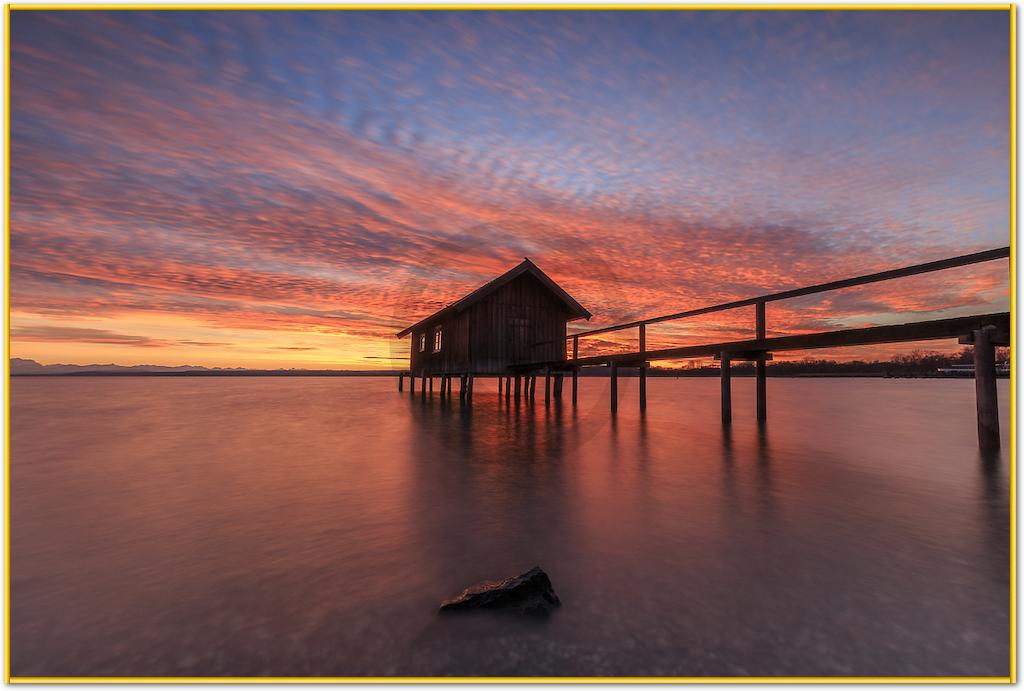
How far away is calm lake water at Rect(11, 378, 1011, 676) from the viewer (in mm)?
2606

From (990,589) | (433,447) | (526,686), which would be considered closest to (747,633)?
(526,686)

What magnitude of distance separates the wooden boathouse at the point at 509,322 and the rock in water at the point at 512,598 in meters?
17.8

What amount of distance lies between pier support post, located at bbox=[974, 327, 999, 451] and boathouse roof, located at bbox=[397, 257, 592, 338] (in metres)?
16.0

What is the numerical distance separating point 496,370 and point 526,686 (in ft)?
67.3

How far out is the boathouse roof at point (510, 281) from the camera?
20.7 metres

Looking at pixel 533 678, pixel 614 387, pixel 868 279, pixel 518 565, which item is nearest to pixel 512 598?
pixel 533 678

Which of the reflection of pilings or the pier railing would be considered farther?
the reflection of pilings

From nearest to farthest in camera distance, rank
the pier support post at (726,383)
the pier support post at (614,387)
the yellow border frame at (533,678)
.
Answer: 1. the yellow border frame at (533,678)
2. the pier support post at (726,383)
3. the pier support post at (614,387)

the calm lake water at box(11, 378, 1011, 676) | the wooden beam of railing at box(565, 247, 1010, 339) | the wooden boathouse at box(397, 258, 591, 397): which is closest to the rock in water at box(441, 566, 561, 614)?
the calm lake water at box(11, 378, 1011, 676)

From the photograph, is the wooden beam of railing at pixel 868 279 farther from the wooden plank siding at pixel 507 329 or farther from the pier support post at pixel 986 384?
the wooden plank siding at pixel 507 329

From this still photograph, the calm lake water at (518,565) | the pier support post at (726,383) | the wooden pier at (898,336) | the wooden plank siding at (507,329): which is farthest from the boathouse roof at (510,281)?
the calm lake water at (518,565)

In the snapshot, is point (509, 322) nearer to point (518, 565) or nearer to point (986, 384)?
point (986, 384)

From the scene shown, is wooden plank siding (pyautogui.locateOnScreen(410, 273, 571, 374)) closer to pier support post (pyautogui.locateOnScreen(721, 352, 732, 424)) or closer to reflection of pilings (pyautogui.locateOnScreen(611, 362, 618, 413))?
reflection of pilings (pyautogui.locateOnScreen(611, 362, 618, 413))

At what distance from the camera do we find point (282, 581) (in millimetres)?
3586
